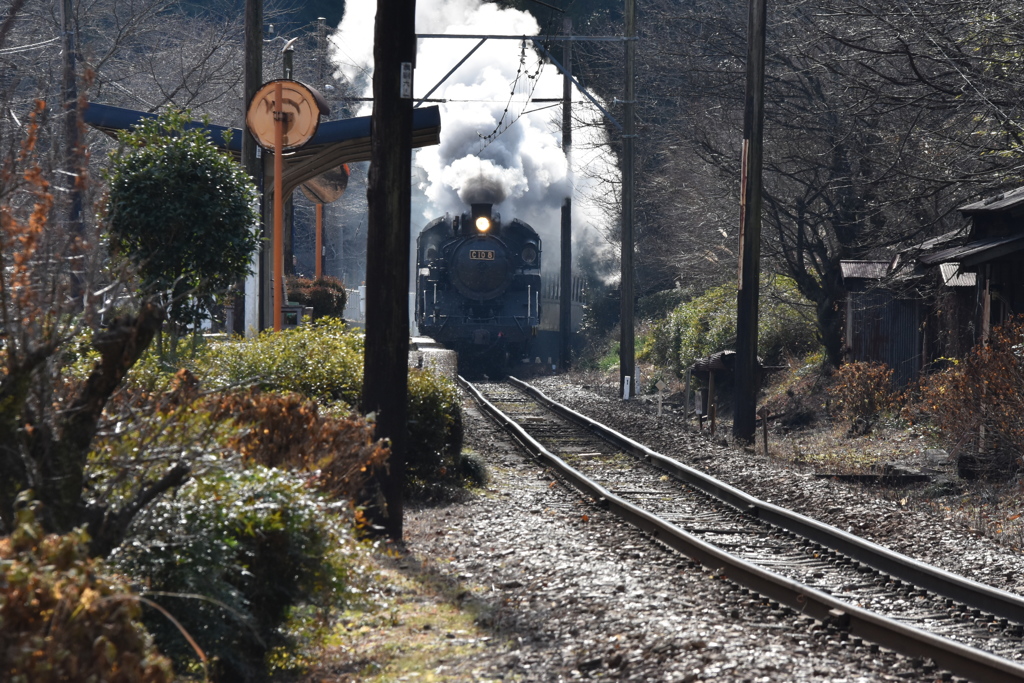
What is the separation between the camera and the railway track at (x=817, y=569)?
6285 millimetres

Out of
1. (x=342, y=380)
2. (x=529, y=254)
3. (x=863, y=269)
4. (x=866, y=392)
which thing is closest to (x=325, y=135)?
(x=342, y=380)

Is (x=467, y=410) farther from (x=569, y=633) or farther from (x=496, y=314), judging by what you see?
(x=569, y=633)

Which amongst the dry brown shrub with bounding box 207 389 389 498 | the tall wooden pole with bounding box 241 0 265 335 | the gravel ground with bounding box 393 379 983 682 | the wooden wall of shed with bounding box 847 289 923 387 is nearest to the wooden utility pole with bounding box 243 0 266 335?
the tall wooden pole with bounding box 241 0 265 335

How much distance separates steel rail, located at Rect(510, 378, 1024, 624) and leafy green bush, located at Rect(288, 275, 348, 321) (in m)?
10.7

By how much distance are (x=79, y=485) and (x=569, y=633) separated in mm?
3040

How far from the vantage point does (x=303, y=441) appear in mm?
6781

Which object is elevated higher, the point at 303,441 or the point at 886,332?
the point at 886,332

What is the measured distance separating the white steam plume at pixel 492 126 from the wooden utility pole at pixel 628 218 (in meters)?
2.94

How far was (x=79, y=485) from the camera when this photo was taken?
13.9ft

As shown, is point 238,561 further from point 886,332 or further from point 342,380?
point 886,332

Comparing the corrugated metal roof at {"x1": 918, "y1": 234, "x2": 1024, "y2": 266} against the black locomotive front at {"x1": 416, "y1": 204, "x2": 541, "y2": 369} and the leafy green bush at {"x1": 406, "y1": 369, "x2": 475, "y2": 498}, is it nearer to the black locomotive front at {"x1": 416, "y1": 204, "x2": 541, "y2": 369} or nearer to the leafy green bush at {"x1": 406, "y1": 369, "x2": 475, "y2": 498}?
the leafy green bush at {"x1": 406, "y1": 369, "x2": 475, "y2": 498}

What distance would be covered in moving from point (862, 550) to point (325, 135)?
1045 cm

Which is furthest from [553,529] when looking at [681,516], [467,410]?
[467,410]

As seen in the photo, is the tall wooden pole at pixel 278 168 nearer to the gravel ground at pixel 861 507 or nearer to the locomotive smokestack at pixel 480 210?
the gravel ground at pixel 861 507
